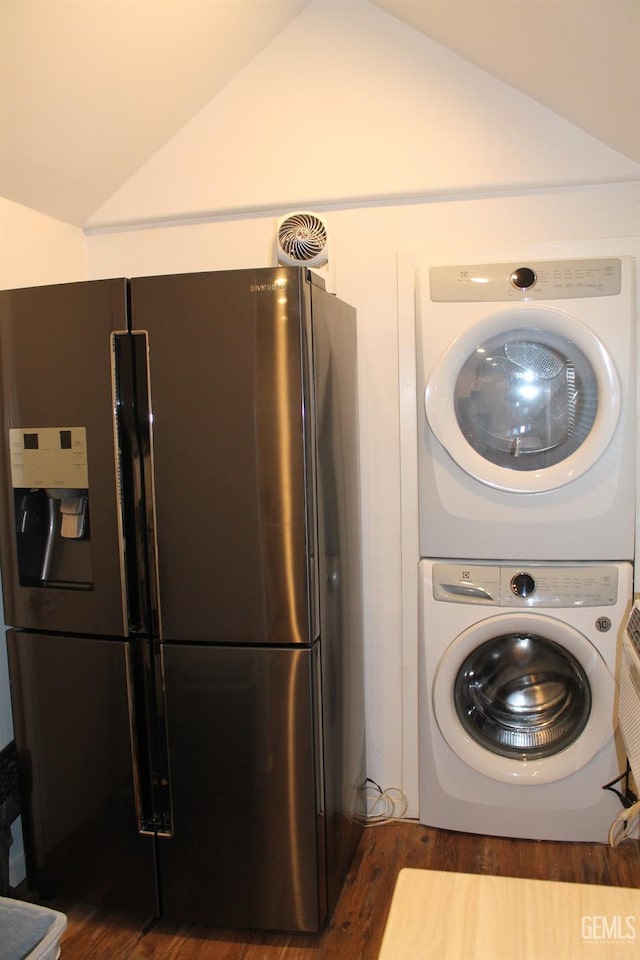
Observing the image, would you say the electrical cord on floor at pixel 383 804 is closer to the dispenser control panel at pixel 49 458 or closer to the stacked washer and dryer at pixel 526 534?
the stacked washer and dryer at pixel 526 534

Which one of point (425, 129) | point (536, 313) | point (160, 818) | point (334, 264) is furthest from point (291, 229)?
point (160, 818)

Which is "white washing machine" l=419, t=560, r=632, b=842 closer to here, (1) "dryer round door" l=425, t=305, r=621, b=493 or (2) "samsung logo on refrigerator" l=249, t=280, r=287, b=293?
(1) "dryer round door" l=425, t=305, r=621, b=493

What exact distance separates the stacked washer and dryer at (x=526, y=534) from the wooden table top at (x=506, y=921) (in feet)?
3.96

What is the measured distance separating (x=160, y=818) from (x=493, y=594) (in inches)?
44.3

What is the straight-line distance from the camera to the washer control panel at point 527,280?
1.99 m

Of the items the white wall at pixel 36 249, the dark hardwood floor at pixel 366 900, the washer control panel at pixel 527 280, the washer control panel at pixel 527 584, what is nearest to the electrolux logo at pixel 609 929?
the dark hardwood floor at pixel 366 900

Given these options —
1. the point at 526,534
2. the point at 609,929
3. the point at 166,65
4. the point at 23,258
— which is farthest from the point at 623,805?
the point at 166,65

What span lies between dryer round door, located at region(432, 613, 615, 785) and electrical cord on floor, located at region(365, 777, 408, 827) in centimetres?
38

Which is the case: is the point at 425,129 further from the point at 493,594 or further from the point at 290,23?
the point at 493,594

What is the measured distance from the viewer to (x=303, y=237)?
218cm

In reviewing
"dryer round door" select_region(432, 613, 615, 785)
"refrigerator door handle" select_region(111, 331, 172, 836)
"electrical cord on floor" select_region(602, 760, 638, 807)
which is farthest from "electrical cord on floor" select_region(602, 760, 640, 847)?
"refrigerator door handle" select_region(111, 331, 172, 836)

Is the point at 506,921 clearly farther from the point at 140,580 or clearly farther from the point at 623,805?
the point at 623,805

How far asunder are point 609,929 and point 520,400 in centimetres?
147

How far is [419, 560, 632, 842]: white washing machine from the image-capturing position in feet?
6.68
